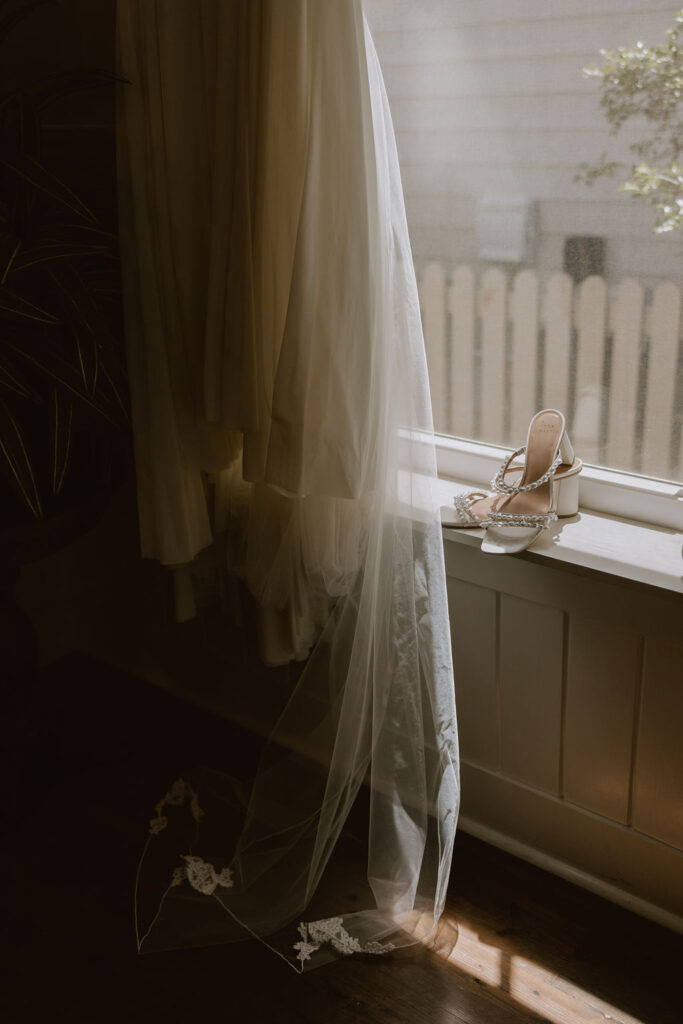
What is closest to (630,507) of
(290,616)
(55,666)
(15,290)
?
(290,616)

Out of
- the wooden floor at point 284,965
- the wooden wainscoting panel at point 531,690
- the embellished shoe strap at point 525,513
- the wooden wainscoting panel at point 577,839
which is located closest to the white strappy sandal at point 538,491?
the embellished shoe strap at point 525,513

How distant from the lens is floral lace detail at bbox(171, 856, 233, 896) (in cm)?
150

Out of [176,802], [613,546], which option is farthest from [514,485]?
[176,802]

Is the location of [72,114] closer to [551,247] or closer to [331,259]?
[331,259]

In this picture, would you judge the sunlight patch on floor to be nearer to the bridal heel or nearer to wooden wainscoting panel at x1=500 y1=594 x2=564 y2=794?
wooden wainscoting panel at x1=500 y1=594 x2=564 y2=794

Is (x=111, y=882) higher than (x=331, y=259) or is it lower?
lower

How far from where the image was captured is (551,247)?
1396mm

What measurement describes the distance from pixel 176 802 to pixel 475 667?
0.66m

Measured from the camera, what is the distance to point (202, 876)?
152 cm

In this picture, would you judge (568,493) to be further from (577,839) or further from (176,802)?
(176,802)

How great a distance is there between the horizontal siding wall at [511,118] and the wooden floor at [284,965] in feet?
3.35

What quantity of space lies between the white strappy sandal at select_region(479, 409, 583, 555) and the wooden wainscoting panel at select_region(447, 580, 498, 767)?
0.12 m

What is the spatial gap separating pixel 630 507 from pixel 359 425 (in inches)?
19.8

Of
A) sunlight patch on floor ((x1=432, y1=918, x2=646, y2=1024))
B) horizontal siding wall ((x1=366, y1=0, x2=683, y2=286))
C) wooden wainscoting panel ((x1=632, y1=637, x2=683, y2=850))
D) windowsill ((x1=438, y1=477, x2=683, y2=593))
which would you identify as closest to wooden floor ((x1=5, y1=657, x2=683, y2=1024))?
sunlight patch on floor ((x1=432, y1=918, x2=646, y2=1024))
